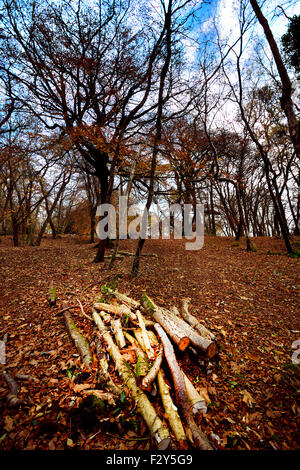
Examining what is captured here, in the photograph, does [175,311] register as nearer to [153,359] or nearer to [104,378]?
[153,359]

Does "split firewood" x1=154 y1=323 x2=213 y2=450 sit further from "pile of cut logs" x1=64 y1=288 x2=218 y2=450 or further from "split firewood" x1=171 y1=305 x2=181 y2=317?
"split firewood" x1=171 y1=305 x2=181 y2=317

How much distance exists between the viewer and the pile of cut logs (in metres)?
1.99

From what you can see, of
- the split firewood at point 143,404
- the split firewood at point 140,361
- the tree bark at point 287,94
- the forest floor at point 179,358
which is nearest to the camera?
the split firewood at point 143,404

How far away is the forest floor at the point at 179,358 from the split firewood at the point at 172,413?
1.02 feet

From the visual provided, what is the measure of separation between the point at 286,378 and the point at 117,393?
98.2 inches

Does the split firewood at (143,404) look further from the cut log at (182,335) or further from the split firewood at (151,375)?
the cut log at (182,335)

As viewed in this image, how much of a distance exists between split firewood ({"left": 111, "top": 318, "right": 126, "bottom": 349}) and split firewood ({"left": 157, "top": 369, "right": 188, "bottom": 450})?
0.81 m

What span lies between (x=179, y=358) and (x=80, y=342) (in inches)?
69.3

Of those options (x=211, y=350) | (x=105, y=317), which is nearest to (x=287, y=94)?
(x=211, y=350)

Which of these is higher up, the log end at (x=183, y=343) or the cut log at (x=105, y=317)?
the cut log at (x=105, y=317)

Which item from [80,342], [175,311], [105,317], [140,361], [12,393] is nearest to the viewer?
[12,393]

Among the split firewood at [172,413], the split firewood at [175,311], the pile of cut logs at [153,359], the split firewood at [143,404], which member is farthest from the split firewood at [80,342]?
the split firewood at [175,311]

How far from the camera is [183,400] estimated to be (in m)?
2.29

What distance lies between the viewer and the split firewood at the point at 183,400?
189 cm
